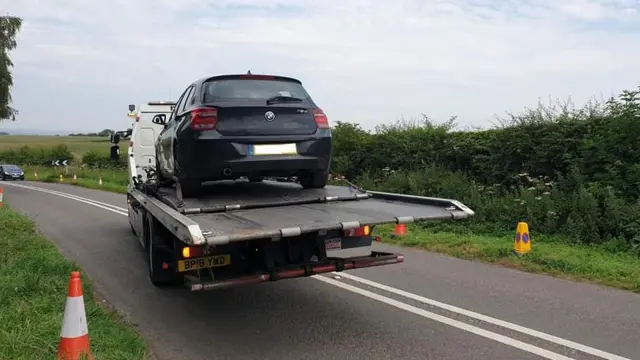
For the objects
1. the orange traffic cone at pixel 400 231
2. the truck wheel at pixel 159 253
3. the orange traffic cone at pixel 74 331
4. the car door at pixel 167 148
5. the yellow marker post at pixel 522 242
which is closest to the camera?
the orange traffic cone at pixel 74 331

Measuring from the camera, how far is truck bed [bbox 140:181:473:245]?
4.68 m

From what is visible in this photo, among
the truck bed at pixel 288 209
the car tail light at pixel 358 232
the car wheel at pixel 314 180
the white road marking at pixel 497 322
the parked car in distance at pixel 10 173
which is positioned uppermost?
the car wheel at pixel 314 180

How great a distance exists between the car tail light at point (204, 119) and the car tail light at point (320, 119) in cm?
113

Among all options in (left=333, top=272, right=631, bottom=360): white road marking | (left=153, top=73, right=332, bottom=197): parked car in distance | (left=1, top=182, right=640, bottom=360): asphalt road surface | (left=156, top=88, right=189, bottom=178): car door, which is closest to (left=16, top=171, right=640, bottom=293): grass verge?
(left=1, top=182, right=640, bottom=360): asphalt road surface

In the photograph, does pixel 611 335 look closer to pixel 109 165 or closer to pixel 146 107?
pixel 146 107

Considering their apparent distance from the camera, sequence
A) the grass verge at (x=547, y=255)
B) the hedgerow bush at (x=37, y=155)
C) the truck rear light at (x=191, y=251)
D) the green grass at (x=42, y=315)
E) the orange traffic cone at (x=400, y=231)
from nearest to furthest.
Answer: the green grass at (x=42, y=315) → the truck rear light at (x=191, y=251) → the grass verge at (x=547, y=255) → the orange traffic cone at (x=400, y=231) → the hedgerow bush at (x=37, y=155)

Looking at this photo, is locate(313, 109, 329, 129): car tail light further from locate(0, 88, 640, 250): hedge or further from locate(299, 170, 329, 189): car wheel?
locate(0, 88, 640, 250): hedge

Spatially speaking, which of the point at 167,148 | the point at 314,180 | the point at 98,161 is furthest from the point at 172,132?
the point at 98,161

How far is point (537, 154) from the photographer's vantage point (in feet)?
37.2

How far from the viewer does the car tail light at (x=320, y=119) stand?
6254 millimetres

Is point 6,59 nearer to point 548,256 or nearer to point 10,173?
point 10,173

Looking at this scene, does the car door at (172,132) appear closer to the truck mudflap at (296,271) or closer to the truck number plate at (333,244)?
the truck mudflap at (296,271)

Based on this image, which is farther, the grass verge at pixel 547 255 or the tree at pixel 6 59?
the tree at pixel 6 59

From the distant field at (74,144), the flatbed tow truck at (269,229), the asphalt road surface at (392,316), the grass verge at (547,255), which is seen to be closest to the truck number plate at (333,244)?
the flatbed tow truck at (269,229)
